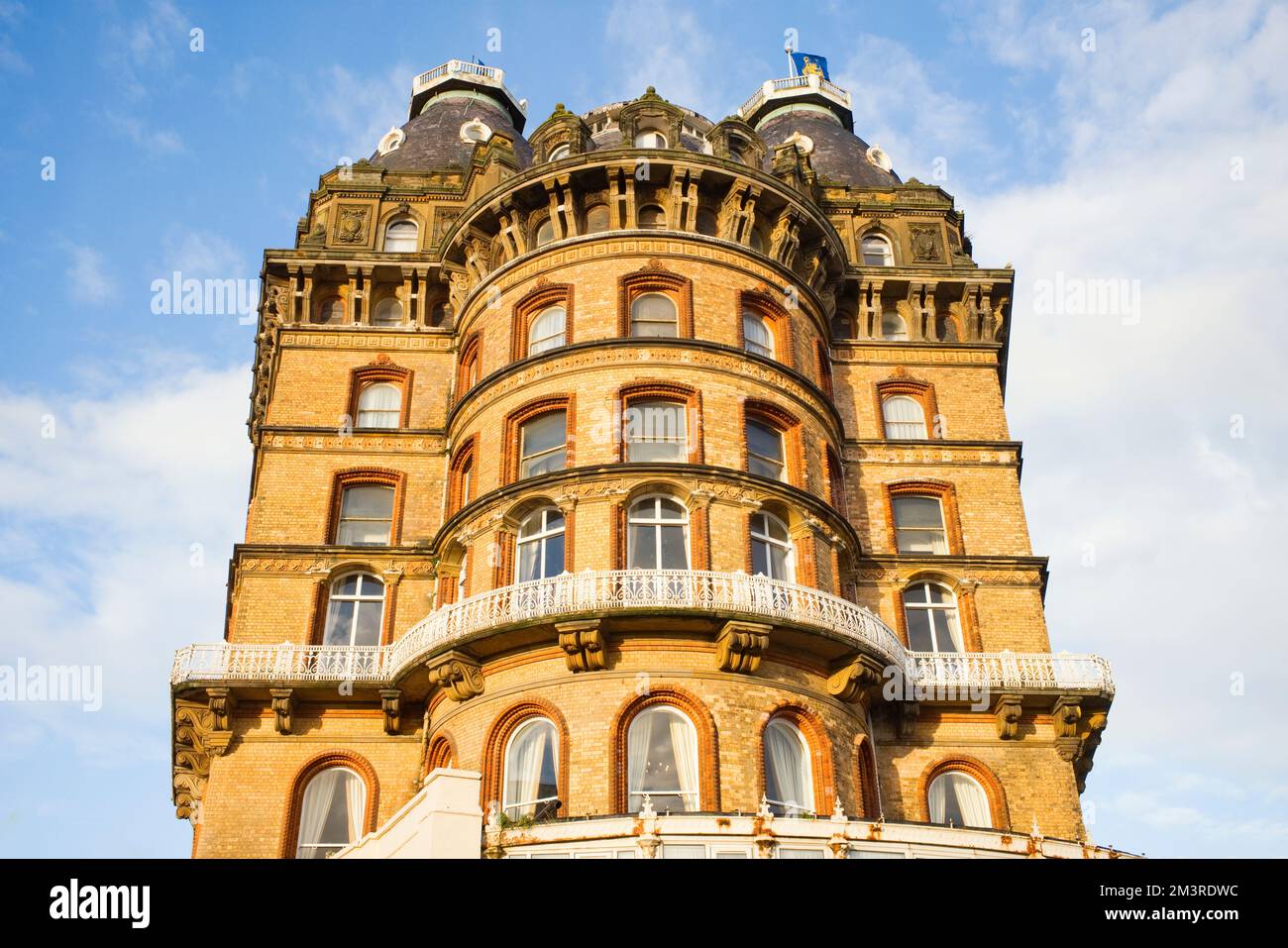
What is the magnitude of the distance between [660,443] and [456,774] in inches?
445

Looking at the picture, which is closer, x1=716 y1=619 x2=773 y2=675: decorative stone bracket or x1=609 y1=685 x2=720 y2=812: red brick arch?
x1=609 y1=685 x2=720 y2=812: red brick arch

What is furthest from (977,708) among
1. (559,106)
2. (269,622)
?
(559,106)

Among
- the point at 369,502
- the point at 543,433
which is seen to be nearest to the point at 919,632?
the point at 543,433

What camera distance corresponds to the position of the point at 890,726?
88.2 ft

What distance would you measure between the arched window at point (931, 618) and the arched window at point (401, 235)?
1626 cm

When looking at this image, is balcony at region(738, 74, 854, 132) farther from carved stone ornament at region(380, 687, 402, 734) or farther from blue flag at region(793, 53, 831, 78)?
carved stone ornament at region(380, 687, 402, 734)

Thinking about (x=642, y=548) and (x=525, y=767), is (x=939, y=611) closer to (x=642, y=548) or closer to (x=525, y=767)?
(x=642, y=548)

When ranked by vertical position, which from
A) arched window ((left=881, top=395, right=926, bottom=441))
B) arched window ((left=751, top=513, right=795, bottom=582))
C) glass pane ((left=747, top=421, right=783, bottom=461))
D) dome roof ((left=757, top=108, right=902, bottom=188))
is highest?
dome roof ((left=757, top=108, right=902, bottom=188))

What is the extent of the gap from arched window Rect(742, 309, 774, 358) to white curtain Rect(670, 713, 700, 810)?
380 inches

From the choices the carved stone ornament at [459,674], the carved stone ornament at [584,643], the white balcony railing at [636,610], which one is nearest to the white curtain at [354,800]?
the white balcony railing at [636,610]

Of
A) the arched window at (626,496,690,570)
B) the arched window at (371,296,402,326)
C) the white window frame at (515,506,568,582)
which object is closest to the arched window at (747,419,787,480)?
the arched window at (626,496,690,570)

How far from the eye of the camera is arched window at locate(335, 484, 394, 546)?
2972 centimetres

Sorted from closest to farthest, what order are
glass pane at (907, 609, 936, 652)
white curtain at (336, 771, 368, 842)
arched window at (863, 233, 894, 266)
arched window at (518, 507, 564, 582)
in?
arched window at (518, 507, 564, 582) → white curtain at (336, 771, 368, 842) → glass pane at (907, 609, 936, 652) → arched window at (863, 233, 894, 266)
